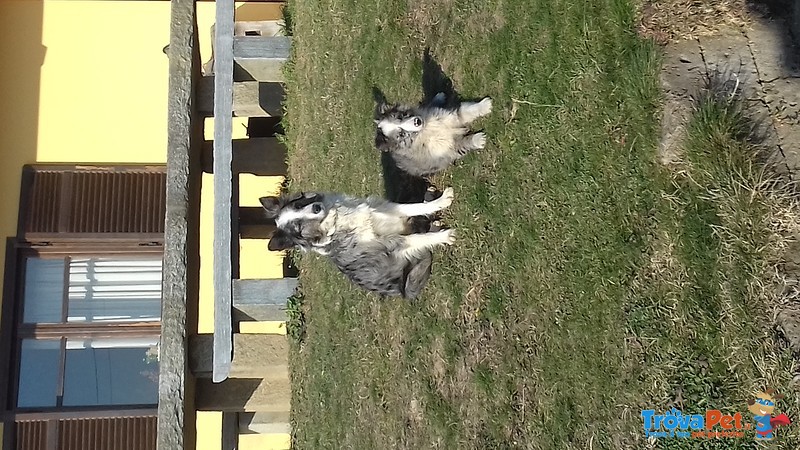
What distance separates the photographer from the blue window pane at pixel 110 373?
8.07 meters

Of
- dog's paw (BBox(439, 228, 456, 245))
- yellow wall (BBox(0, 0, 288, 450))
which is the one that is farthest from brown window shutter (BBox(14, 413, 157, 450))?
dog's paw (BBox(439, 228, 456, 245))

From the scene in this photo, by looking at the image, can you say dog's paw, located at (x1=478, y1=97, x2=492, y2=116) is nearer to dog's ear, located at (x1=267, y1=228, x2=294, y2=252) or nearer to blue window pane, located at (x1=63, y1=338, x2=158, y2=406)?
dog's ear, located at (x1=267, y1=228, x2=294, y2=252)

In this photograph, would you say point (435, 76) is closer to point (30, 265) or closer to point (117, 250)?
point (117, 250)

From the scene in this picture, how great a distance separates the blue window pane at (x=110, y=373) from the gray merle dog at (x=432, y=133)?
4984 millimetres

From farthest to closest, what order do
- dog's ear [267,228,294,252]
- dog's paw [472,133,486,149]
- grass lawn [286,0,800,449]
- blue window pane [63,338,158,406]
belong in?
blue window pane [63,338,158,406] → dog's paw [472,133,486,149] → dog's ear [267,228,294,252] → grass lawn [286,0,800,449]

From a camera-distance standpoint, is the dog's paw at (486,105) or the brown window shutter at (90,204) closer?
the dog's paw at (486,105)

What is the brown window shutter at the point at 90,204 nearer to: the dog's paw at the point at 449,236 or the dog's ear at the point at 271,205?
the dog's ear at the point at 271,205

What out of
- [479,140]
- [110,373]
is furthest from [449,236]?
[110,373]

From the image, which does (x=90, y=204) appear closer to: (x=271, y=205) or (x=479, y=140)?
(x=271, y=205)

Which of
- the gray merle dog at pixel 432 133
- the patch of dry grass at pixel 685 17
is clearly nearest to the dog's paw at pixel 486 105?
the gray merle dog at pixel 432 133

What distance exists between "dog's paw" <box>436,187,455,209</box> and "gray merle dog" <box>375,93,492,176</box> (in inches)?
9.6

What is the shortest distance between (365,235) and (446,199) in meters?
0.71

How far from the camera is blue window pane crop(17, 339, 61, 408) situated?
785 centimetres

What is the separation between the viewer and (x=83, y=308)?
8.28 metres
